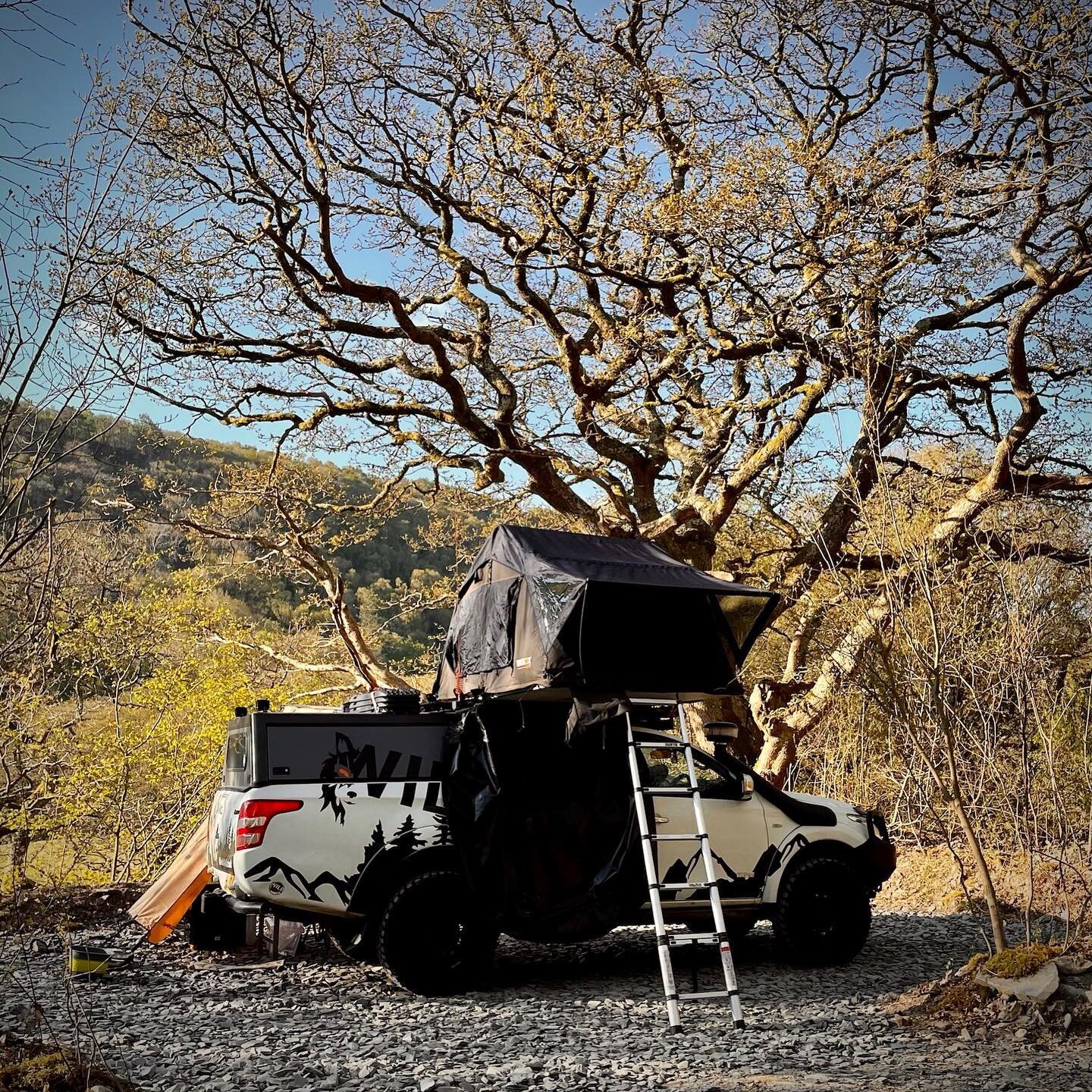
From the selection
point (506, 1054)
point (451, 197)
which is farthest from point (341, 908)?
point (451, 197)

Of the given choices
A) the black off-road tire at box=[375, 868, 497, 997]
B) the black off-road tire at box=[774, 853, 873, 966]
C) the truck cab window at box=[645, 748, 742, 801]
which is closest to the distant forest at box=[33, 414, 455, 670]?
the black off-road tire at box=[375, 868, 497, 997]

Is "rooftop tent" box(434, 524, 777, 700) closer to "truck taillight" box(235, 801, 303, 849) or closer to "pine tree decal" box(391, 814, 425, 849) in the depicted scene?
"pine tree decal" box(391, 814, 425, 849)

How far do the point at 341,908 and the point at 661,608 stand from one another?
3024mm

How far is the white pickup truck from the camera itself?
667 centimetres

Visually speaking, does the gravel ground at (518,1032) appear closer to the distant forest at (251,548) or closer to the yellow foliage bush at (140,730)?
the distant forest at (251,548)

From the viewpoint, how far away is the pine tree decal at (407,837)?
6.93 m

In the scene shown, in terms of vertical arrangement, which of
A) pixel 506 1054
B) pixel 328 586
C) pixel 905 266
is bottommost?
pixel 506 1054

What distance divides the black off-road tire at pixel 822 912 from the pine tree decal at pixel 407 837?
→ 2.99m

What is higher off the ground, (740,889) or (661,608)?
(661,608)

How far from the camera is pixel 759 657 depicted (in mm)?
Answer: 17641

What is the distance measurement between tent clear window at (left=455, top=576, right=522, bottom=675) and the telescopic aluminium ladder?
3.56 ft

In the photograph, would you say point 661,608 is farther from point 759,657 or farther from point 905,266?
point 759,657

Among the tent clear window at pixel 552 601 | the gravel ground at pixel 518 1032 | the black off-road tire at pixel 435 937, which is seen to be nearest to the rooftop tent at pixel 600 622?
the tent clear window at pixel 552 601

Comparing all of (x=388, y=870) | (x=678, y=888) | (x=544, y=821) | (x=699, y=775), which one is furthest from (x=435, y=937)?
(x=699, y=775)
